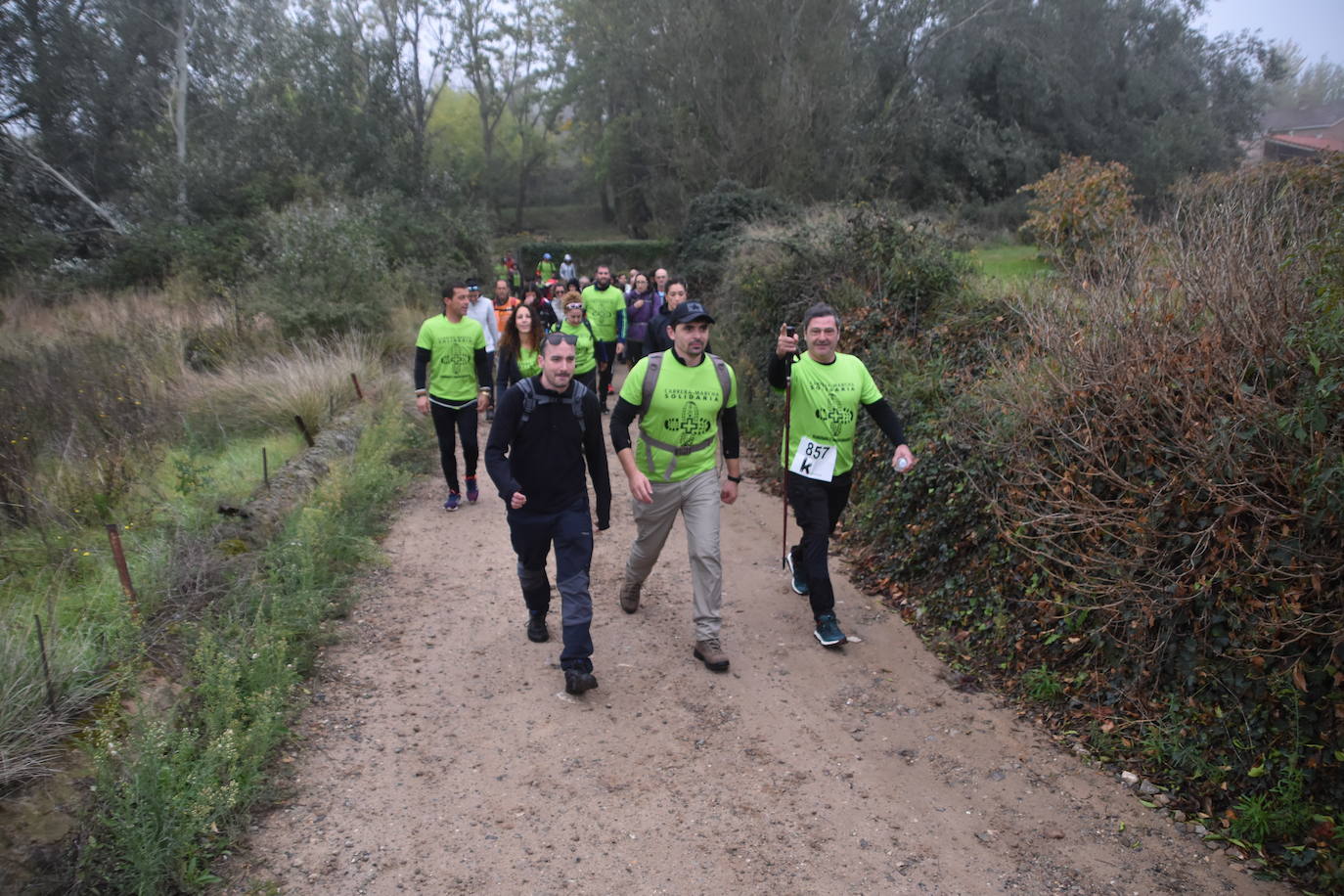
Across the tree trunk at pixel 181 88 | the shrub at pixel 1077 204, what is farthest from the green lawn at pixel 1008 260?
the tree trunk at pixel 181 88

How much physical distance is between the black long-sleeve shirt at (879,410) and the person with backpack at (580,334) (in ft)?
12.7

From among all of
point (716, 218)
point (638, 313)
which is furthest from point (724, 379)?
point (716, 218)

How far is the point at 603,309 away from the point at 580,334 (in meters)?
2.44

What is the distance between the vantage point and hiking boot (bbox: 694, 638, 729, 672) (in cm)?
530

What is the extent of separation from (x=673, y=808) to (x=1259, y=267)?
154 inches

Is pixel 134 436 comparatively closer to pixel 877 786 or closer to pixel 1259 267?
pixel 877 786

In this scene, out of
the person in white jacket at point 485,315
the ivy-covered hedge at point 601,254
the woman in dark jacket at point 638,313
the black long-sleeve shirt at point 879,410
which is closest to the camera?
the black long-sleeve shirt at point 879,410

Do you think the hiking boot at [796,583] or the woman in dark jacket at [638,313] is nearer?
the hiking boot at [796,583]

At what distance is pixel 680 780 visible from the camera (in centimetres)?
427

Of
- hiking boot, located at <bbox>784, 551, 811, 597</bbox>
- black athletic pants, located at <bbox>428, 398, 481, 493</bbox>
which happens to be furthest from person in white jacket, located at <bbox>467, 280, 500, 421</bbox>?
hiking boot, located at <bbox>784, 551, 811, 597</bbox>

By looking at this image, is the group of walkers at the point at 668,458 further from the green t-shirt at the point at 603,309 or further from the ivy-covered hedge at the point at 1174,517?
the green t-shirt at the point at 603,309

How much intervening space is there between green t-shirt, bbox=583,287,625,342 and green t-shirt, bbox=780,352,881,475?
703 centimetres

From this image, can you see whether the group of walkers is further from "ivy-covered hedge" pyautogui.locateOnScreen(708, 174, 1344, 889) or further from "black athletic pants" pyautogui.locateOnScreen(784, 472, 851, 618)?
"ivy-covered hedge" pyautogui.locateOnScreen(708, 174, 1344, 889)

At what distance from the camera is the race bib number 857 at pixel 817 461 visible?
562 cm
